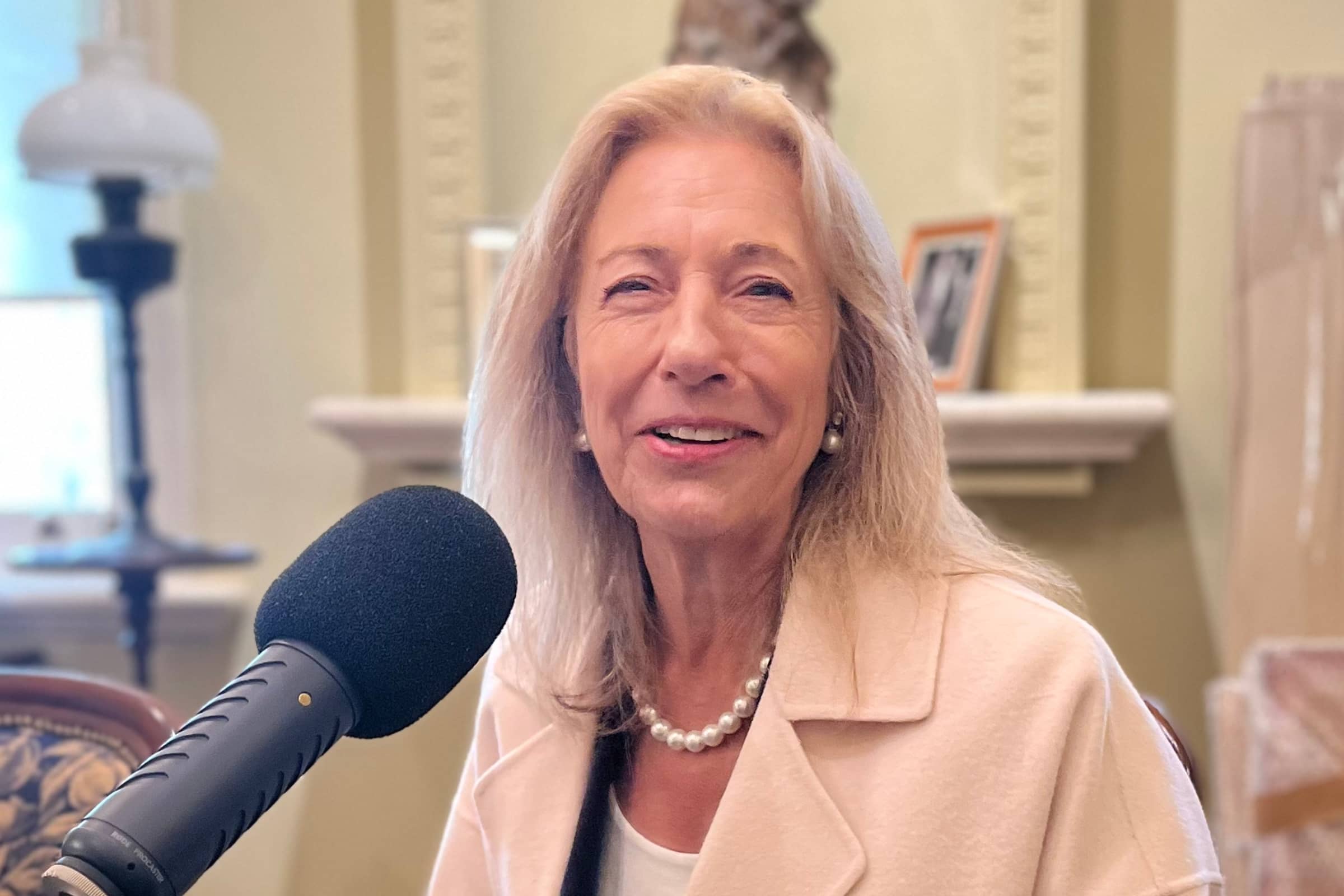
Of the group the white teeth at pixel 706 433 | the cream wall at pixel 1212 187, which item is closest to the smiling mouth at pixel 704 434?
the white teeth at pixel 706 433

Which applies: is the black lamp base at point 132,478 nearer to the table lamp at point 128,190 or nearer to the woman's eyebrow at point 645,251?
the table lamp at point 128,190

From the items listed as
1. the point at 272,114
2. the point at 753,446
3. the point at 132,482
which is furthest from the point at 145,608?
the point at 753,446

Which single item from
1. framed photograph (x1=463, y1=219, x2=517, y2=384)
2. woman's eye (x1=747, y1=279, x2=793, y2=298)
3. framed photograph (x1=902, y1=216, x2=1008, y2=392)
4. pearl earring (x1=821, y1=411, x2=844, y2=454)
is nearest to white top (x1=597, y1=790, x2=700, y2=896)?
pearl earring (x1=821, y1=411, x2=844, y2=454)

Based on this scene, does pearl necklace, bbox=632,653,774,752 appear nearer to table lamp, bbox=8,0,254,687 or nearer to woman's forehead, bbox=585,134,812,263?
woman's forehead, bbox=585,134,812,263

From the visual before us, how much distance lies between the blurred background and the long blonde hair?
44.4 inches

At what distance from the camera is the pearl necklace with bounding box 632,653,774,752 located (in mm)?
1059

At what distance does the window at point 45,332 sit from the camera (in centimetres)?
273

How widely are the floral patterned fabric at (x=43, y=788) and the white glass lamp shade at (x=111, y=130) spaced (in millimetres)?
1267

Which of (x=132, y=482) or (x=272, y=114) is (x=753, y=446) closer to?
(x=132, y=482)

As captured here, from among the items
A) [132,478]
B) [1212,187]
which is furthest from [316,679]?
[1212,187]

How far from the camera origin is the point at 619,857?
1.07m

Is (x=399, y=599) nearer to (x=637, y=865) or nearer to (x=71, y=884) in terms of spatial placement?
(x=71, y=884)

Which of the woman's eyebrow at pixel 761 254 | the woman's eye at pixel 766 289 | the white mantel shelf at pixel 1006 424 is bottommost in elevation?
the white mantel shelf at pixel 1006 424

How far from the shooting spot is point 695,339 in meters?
0.98
